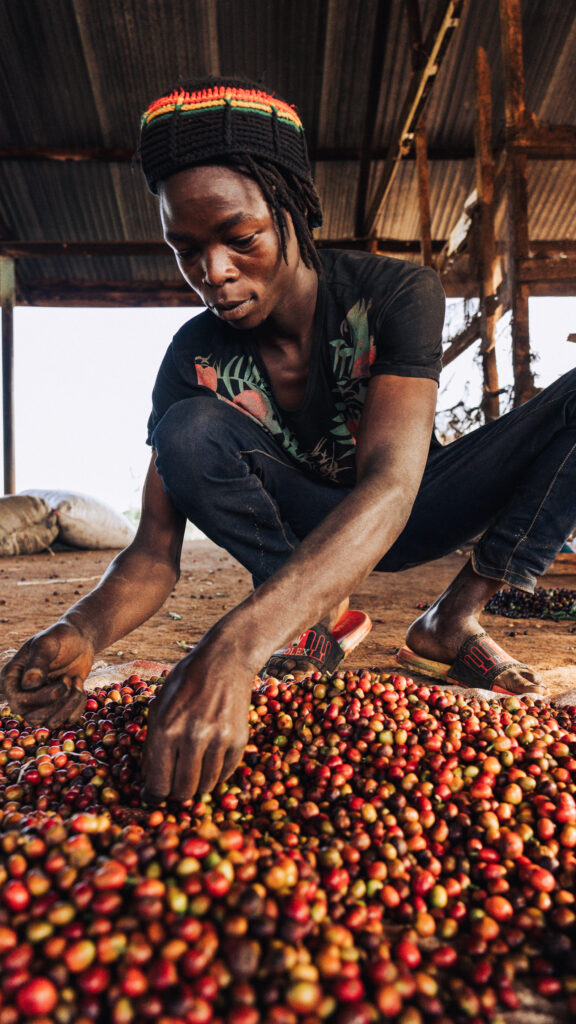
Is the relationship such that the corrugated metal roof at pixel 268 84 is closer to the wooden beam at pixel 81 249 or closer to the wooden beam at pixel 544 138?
the wooden beam at pixel 81 249

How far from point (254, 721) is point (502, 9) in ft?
18.5

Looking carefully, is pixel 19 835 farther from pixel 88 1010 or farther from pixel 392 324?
pixel 392 324

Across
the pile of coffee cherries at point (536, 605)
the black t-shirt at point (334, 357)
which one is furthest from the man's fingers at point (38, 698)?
the pile of coffee cherries at point (536, 605)

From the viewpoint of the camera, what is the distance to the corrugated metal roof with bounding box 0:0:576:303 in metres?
6.88

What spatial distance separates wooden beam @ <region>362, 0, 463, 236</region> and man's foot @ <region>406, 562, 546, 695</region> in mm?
5153

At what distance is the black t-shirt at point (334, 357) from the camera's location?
77.1 inches

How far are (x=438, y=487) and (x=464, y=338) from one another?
410 centimetres

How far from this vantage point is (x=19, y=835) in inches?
40.5

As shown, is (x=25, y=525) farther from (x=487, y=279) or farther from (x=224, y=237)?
(x=224, y=237)

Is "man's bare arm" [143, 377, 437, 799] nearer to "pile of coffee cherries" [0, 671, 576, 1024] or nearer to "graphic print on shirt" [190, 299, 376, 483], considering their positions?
"pile of coffee cherries" [0, 671, 576, 1024]

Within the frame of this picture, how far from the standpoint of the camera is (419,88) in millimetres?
6152

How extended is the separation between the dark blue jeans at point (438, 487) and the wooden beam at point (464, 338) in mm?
3616

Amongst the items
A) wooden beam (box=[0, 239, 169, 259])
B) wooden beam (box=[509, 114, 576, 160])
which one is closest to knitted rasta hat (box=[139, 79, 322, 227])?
wooden beam (box=[509, 114, 576, 160])

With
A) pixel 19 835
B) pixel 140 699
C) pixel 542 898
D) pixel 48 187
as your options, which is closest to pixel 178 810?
pixel 19 835
